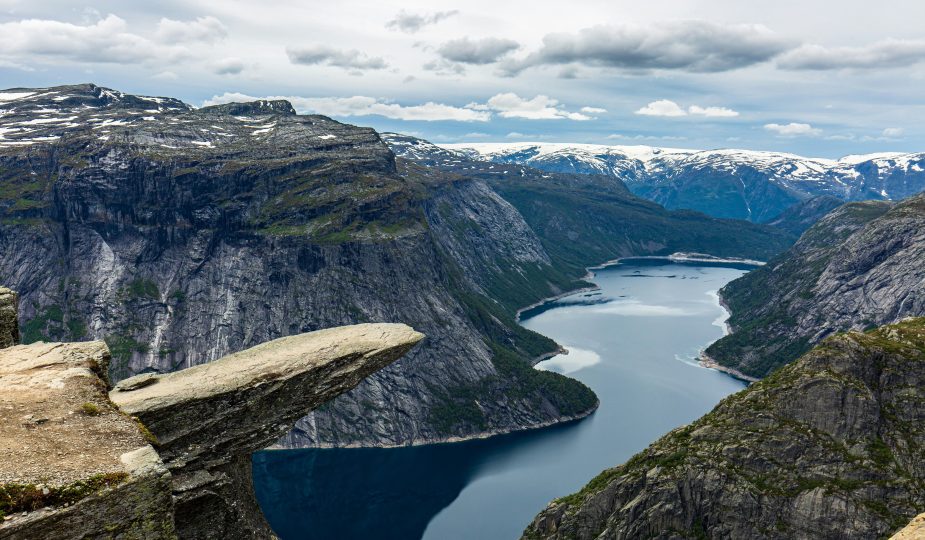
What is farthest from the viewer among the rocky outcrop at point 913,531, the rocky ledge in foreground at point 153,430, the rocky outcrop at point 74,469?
the rocky ledge in foreground at point 153,430

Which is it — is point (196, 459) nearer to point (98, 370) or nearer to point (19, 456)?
point (98, 370)

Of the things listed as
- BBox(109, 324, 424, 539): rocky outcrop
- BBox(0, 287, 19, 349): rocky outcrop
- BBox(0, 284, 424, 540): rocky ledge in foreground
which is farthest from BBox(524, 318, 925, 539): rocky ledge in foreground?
BBox(0, 287, 19, 349): rocky outcrop

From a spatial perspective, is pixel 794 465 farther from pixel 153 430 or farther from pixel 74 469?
pixel 74 469

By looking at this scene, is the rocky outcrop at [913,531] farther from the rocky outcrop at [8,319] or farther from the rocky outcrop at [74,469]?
the rocky outcrop at [8,319]

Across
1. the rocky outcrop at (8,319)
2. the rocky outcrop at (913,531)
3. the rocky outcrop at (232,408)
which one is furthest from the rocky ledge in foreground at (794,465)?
the rocky outcrop at (8,319)

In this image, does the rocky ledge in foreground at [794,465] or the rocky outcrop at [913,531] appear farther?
the rocky ledge in foreground at [794,465]

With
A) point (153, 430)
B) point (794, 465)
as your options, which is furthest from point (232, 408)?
point (794, 465)

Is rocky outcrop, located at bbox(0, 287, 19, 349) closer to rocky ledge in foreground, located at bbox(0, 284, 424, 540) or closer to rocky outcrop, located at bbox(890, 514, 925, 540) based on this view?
rocky ledge in foreground, located at bbox(0, 284, 424, 540)
